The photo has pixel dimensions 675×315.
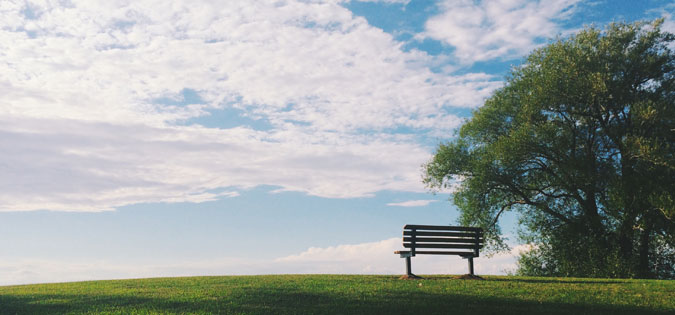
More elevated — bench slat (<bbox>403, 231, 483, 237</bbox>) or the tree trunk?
bench slat (<bbox>403, 231, 483, 237</bbox>)

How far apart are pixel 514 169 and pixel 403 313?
1960 cm

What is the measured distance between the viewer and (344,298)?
13.1m

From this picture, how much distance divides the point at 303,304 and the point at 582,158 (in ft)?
68.9

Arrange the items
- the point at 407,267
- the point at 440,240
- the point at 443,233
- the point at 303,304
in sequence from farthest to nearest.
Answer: the point at 443,233 → the point at 440,240 → the point at 407,267 → the point at 303,304

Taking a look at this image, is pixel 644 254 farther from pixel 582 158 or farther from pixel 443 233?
pixel 443 233

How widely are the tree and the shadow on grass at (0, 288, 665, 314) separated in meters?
15.2

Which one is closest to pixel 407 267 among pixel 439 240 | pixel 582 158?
pixel 439 240

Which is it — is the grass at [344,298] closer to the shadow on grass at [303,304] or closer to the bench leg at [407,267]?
the shadow on grass at [303,304]

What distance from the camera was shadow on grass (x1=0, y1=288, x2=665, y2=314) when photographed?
11.7 m

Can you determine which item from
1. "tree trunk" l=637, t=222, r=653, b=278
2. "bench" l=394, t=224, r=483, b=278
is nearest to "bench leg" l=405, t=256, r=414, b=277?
"bench" l=394, t=224, r=483, b=278

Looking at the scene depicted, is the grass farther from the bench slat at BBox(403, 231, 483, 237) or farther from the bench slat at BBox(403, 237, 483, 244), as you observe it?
the bench slat at BBox(403, 231, 483, 237)

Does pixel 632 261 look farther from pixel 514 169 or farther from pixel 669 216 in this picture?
pixel 514 169

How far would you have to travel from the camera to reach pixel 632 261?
25.9 meters

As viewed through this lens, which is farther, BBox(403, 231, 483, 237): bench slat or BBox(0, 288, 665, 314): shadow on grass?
BBox(403, 231, 483, 237): bench slat
